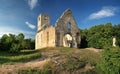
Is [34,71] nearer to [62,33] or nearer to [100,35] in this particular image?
[62,33]

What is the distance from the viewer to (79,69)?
3159cm

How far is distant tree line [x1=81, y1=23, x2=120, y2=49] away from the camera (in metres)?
53.7

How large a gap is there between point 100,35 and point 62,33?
958 centimetres

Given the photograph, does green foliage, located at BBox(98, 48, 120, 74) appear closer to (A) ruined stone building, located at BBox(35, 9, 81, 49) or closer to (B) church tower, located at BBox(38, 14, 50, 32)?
(A) ruined stone building, located at BBox(35, 9, 81, 49)

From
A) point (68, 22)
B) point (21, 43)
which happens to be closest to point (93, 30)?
point (68, 22)

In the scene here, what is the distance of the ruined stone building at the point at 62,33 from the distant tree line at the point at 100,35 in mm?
3506

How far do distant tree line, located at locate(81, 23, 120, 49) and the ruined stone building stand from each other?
351 cm

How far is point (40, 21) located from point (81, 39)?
38.9 feet

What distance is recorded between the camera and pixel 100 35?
2163 inches

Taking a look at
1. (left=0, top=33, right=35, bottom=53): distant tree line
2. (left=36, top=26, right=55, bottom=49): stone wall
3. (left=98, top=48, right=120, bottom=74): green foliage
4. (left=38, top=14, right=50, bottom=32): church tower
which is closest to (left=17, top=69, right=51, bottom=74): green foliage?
(left=98, top=48, right=120, bottom=74): green foliage

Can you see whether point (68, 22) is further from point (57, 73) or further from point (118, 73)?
point (118, 73)

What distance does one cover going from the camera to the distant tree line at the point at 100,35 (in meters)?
53.7

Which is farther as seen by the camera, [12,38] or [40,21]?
[40,21]

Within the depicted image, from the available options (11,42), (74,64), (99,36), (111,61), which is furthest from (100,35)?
(111,61)
